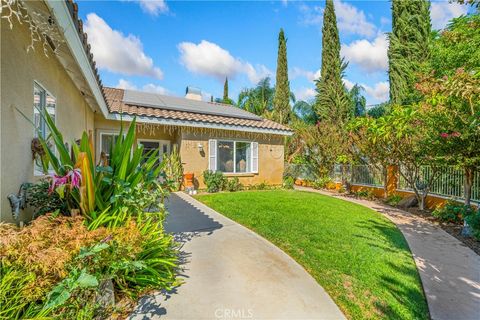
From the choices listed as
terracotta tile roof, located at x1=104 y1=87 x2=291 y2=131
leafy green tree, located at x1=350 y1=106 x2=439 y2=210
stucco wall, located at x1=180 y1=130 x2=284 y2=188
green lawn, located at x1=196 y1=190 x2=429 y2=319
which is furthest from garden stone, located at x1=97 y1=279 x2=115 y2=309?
stucco wall, located at x1=180 y1=130 x2=284 y2=188

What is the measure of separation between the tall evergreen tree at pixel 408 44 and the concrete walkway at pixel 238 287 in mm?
19144

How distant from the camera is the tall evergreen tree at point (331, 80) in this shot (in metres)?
20.9

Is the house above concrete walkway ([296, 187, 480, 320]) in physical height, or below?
above

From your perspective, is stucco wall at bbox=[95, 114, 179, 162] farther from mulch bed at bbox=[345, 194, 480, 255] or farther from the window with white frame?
mulch bed at bbox=[345, 194, 480, 255]

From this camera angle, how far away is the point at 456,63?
15.7m

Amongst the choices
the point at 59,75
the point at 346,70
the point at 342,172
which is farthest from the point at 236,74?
the point at 59,75

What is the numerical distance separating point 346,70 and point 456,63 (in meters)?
7.79

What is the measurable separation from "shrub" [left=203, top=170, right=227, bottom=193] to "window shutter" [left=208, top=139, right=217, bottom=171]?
1.30ft

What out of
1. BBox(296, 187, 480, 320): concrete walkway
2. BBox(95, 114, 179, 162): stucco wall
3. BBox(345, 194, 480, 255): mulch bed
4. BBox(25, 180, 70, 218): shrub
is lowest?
BBox(296, 187, 480, 320): concrete walkway

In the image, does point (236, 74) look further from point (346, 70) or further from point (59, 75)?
point (59, 75)

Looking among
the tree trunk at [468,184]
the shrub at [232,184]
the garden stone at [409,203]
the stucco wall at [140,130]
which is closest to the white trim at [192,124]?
the stucco wall at [140,130]

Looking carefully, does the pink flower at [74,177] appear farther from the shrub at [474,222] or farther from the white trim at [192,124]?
the shrub at [474,222]

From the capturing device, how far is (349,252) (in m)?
5.19

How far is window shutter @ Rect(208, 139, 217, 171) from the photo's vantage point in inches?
519
